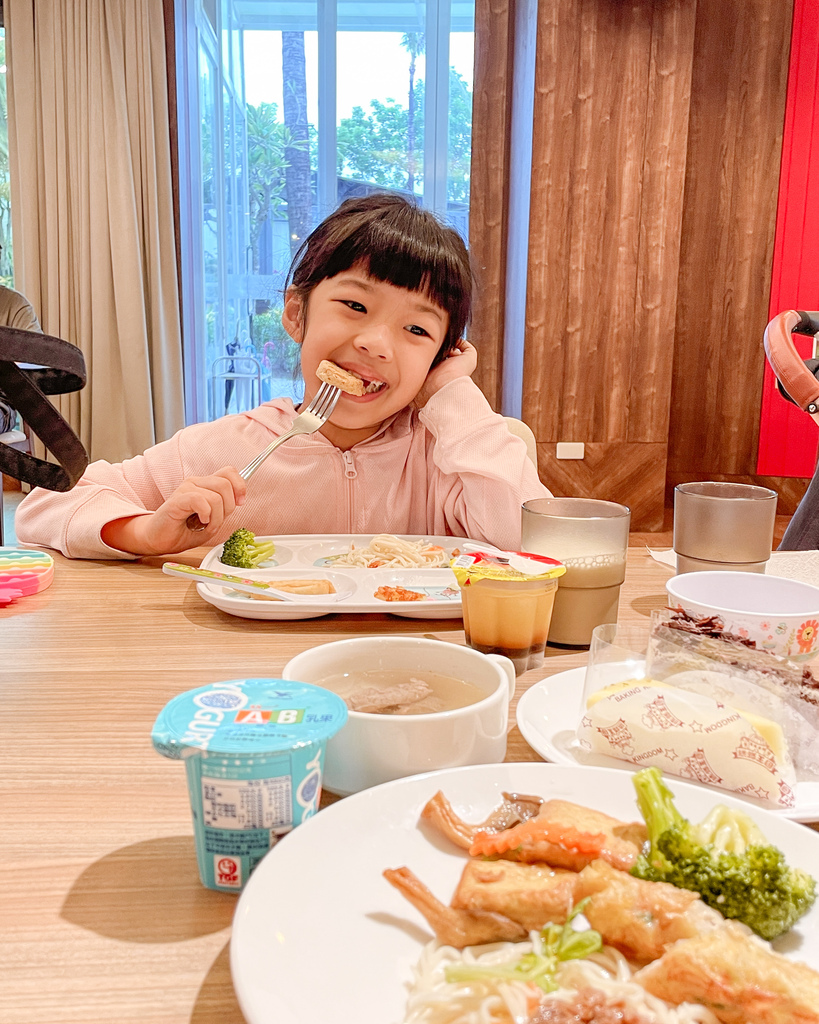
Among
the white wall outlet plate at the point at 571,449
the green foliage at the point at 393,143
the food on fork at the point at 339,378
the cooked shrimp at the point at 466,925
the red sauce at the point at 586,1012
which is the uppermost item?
the green foliage at the point at 393,143

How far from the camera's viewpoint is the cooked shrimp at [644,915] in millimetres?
444

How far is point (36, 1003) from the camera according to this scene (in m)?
0.43

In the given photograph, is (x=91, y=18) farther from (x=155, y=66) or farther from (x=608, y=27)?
(x=608, y=27)

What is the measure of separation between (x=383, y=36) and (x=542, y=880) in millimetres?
5749

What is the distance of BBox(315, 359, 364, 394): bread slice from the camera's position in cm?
169

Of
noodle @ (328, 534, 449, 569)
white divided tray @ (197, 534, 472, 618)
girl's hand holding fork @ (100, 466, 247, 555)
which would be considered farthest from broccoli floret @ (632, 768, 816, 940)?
girl's hand holding fork @ (100, 466, 247, 555)

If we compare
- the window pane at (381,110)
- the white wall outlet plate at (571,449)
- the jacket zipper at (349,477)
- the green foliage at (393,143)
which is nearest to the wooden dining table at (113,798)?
the jacket zipper at (349,477)

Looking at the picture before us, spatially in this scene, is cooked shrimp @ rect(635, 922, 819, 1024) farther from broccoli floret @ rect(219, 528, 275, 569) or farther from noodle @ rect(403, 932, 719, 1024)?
broccoli floret @ rect(219, 528, 275, 569)

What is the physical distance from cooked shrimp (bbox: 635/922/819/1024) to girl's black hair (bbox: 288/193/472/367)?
1476mm

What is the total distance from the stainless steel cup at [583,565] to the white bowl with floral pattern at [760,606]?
77 mm

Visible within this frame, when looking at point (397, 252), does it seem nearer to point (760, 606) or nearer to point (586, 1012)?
point (760, 606)

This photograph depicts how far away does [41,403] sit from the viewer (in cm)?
93

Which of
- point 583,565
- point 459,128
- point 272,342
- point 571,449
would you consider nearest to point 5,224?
point 272,342

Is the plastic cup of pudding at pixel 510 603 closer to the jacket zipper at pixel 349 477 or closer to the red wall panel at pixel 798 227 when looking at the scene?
the jacket zipper at pixel 349 477
